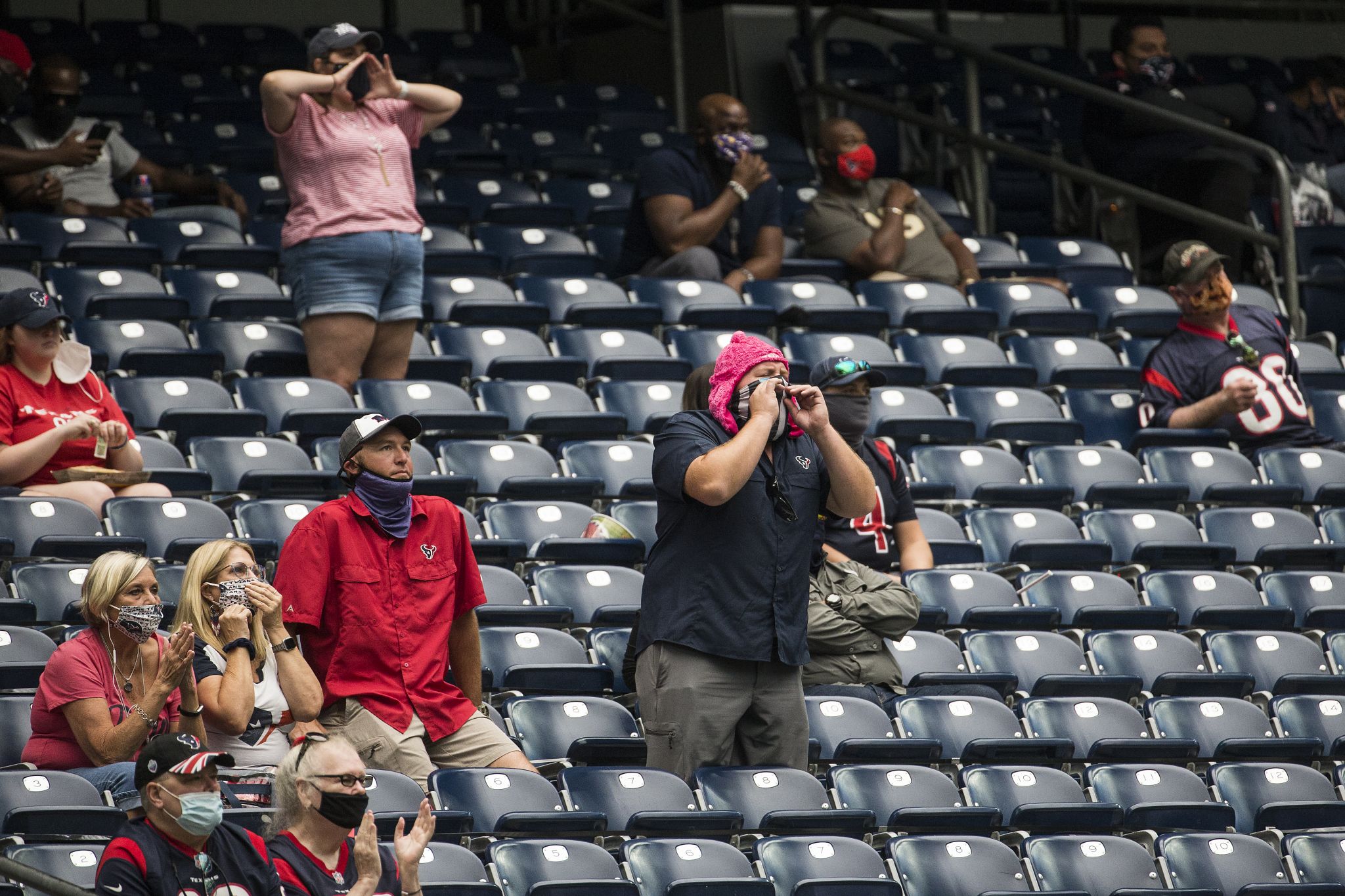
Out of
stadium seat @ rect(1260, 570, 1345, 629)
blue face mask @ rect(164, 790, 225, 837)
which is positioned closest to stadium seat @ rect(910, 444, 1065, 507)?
stadium seat @ rect(1260, 570, 1345, 629)

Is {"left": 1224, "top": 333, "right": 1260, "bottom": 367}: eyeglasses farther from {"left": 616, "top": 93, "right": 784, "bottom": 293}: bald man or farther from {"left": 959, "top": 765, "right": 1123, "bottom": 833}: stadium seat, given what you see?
{"left": 959, "top": 765, "right": 1123, "bottom": 833}: stadium seat

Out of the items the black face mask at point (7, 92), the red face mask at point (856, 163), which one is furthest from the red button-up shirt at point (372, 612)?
the red face mask at point (856, 163)

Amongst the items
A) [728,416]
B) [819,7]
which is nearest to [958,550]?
[728,416]

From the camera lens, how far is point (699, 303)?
371 inches

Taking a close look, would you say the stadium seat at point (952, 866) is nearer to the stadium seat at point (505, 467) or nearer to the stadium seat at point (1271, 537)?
the stadium seat at point (505, 467)

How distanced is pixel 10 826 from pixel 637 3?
9.78m

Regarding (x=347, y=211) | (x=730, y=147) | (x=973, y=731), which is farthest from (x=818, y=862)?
(x=730, y=147)

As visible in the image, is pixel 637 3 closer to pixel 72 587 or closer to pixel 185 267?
pixel 185 267

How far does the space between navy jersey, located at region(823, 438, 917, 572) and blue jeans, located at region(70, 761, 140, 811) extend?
8.52ft

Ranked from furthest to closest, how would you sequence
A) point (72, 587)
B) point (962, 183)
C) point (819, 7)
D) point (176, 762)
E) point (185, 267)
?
1. point (819, 7)
2. point (962, 183)
3. point (185, 267)
4. point (72, 587)
5. point (176, 762)

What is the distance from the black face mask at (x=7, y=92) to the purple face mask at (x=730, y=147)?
11.2ft

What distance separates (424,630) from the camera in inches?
231

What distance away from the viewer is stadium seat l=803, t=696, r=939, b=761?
6.11 metres

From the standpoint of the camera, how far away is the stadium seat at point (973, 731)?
6.29 meters
